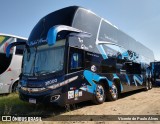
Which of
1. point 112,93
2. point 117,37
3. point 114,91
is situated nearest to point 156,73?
point 117,37

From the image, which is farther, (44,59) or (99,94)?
(99,94)

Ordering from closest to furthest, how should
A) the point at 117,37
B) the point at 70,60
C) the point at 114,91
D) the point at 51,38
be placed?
1. the point at 51,38
2. the point at 70,60
3. the point at 114,91
4. the point at 117,37

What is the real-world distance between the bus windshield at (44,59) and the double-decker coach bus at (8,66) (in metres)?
4.28

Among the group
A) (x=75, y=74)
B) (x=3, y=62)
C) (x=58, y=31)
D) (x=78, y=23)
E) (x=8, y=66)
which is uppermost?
(x=78, y=23)

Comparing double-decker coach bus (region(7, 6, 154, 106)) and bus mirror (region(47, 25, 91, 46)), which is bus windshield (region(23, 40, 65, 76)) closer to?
double-decker coach bus (region(7, 6, 154, 106))

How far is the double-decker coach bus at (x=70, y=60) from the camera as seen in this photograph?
711cm

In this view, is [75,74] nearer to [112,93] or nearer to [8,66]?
[112,93]

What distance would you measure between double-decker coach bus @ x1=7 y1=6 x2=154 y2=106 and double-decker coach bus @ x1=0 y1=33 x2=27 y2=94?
4000 millimetres

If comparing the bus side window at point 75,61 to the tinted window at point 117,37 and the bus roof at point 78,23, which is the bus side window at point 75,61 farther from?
the tinted window at point 117,37

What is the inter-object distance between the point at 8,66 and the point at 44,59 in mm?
5557

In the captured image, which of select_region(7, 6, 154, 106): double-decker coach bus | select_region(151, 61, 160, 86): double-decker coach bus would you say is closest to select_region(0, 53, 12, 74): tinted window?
select_region(7, 6, 154, 106): double-decker coach bus

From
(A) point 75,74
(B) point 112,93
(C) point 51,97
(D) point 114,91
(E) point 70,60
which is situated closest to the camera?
(C) point 51,97

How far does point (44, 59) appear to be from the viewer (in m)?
7.69

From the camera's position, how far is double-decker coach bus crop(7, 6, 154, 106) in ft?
23.3
